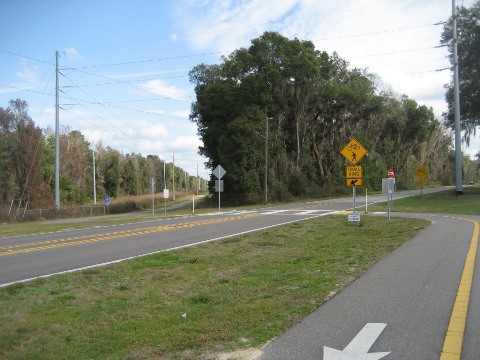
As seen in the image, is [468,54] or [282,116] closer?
[468,54]

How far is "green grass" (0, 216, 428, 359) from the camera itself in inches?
210

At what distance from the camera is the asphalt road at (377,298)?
4.96 meters

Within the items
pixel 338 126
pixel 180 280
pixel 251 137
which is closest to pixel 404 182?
pixel 338 126

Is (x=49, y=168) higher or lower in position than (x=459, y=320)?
higher

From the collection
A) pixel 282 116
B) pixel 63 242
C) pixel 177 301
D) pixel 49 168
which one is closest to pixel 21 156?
pixel 49 168

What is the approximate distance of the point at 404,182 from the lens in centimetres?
7481

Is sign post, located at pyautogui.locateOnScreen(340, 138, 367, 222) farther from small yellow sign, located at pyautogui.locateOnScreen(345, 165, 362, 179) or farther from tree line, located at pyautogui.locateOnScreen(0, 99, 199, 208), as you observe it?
tree line, located at pyautogui.locateOnScreen(0, 99, 199, 208)

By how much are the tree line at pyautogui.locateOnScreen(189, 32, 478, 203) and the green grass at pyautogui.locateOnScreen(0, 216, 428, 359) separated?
35.7 m

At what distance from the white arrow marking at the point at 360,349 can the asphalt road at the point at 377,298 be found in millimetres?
10

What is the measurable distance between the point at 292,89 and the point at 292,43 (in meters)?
4.88

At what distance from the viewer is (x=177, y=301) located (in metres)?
7.35

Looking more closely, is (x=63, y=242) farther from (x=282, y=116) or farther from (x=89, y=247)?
(x=282, y=116)

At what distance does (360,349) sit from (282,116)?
4795cm

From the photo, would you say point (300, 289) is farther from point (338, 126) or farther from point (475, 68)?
Answer: point (338, 126)
